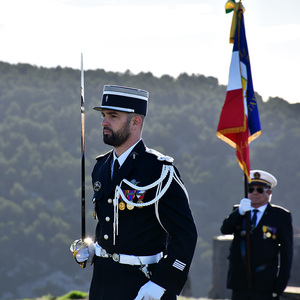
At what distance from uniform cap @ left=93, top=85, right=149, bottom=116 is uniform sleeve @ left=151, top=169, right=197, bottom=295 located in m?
0.61

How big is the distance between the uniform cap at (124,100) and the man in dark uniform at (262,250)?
236 centimetres

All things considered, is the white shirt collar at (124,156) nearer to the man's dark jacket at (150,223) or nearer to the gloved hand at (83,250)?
the man's dark jacket at (150,223)

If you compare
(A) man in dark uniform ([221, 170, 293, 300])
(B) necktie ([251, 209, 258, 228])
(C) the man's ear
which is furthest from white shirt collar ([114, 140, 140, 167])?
→ (B) necktie ([251, 209, 258, 228])

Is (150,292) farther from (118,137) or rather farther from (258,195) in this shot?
(258,195)

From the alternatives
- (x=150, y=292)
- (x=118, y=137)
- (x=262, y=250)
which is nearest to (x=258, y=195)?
(x=262, y=250)

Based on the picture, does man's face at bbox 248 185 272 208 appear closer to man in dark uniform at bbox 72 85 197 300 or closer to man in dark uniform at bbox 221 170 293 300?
man in dark uniform at bbox 221 170 293 300

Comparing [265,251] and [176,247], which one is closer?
[176,247]

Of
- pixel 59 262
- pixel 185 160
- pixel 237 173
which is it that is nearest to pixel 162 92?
pixel 185 160

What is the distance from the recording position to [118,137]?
10.9 ft

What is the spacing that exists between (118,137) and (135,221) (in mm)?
472

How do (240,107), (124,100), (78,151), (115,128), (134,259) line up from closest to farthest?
(134,259), (115,128), (124,100), (240,107), (78,151)

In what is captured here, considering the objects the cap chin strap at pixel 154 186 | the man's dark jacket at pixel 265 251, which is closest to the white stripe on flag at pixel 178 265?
the cap chin strap at pixel 154 186

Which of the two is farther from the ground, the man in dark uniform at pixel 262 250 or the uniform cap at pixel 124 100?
the uniform cap at pixel 124 100

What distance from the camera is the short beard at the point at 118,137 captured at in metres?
3.30
